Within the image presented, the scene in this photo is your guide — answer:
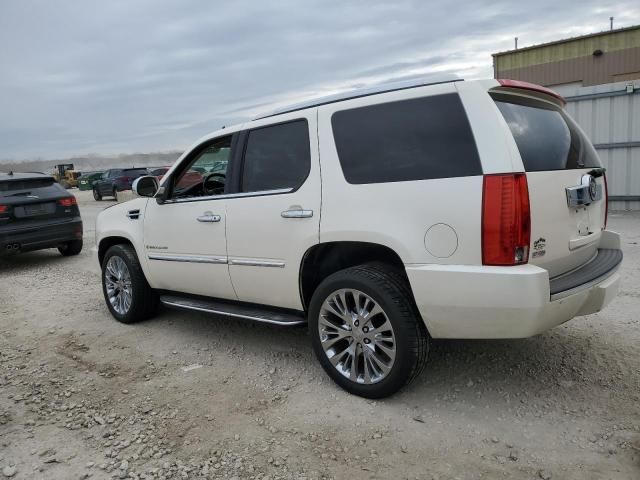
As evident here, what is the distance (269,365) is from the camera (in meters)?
4.21

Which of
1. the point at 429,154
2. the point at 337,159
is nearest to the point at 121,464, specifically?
the point at 337,159

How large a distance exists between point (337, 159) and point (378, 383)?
1.48m

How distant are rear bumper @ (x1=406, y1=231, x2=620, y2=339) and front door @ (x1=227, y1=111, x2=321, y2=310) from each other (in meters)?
0.90

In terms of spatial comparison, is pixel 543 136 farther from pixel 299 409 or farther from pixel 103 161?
pixel 103 161

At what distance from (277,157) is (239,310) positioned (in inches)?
49.1

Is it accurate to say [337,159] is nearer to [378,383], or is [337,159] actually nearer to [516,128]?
[516,128]

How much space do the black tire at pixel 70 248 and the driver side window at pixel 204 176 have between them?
5663mm

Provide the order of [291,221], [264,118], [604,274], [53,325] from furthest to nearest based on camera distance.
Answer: [53,325]
[264,118]
[291,221]
[604,274]

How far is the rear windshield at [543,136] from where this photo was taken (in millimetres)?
3107

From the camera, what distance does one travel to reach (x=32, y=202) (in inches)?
350

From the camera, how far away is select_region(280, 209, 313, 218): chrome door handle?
3.65 m

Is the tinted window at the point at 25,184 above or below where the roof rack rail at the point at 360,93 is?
below

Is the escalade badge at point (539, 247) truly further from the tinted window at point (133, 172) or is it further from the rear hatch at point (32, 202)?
the tinted window at point (133, 172)

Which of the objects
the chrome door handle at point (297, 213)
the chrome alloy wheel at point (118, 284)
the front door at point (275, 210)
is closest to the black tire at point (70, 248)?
the chrome alloy wheel at point (118, 284)
